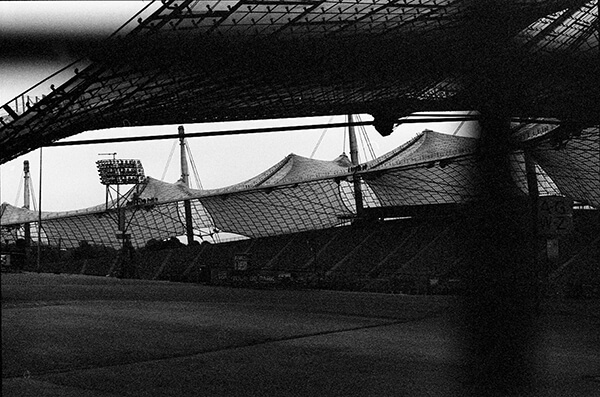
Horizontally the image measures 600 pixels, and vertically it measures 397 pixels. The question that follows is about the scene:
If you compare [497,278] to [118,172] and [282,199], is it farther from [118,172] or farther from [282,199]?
[282,199]

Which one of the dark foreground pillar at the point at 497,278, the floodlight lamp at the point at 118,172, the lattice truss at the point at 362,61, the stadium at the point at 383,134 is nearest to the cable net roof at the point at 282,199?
the floodlight lamp at the point at 118,172

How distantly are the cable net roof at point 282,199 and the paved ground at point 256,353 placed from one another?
81.3 feet

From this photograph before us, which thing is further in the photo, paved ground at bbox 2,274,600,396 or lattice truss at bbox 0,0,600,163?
paved ground at bbox 2,274,600,396

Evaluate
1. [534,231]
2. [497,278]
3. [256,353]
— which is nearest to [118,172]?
[256,353]

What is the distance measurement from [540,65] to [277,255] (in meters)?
41.1

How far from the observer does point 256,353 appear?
702cm

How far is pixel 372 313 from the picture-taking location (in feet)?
39.1

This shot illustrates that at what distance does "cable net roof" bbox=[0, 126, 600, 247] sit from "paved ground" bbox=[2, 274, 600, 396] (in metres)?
24.8

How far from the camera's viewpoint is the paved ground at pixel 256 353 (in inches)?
209

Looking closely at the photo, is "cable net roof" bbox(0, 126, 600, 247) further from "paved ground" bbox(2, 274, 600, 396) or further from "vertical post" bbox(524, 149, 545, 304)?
"vertical post" bbox(524, 149, 545, 304)

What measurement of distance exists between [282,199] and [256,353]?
55032 mm

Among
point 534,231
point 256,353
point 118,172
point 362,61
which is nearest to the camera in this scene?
point 362,61

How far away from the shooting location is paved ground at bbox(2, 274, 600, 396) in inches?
209

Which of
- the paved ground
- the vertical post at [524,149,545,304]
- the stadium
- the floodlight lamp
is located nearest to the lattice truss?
the stadium
